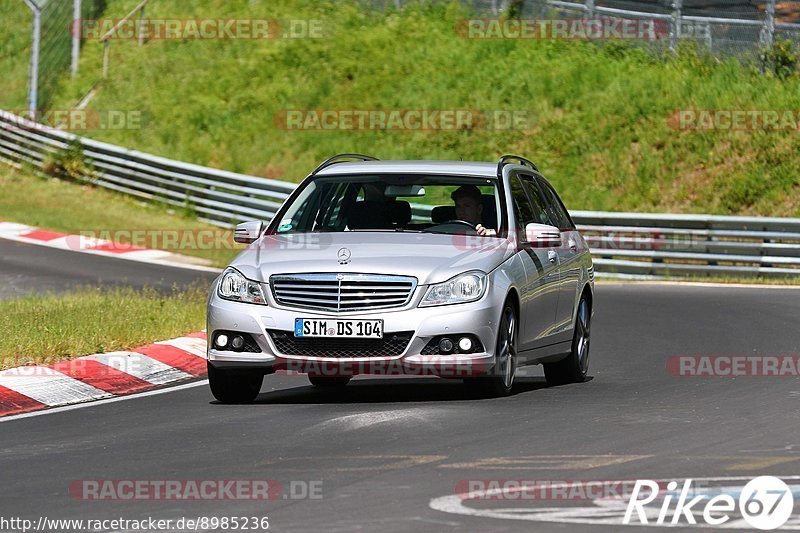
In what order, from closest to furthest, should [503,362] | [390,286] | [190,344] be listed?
[390,286] < [503,362] < [190,344]

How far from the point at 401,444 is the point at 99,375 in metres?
4.21

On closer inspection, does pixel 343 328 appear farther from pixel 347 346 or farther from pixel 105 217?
pixel 105 217

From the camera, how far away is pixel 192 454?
846 centimetres

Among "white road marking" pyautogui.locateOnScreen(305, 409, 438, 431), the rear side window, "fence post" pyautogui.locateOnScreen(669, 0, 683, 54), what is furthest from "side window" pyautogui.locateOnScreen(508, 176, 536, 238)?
"fence post" pyautogui.locateOnScreen(669, 0, 683, 54)

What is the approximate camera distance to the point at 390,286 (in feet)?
33.9

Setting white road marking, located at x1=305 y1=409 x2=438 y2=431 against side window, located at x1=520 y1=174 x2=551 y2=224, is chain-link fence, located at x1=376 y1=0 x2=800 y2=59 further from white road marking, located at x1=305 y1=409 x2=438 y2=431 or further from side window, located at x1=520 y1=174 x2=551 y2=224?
white road marking, located at x1=305 y1=409 x2=438 y2=431

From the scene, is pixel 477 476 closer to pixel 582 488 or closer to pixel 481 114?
pixel 582 488

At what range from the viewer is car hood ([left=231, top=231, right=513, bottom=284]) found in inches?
409

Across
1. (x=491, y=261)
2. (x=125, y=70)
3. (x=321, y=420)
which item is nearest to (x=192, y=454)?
(x=321, y=420)

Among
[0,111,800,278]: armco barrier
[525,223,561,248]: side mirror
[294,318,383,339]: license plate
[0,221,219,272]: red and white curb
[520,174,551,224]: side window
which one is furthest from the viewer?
[0,221,219,272]: red and white curb

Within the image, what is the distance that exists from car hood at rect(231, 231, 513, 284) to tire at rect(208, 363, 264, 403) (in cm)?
68

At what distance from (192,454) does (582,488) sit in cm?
228

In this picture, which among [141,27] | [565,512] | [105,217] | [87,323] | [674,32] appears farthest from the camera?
[141,27]

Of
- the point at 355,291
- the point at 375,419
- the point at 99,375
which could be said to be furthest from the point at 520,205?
the point at 99,375
